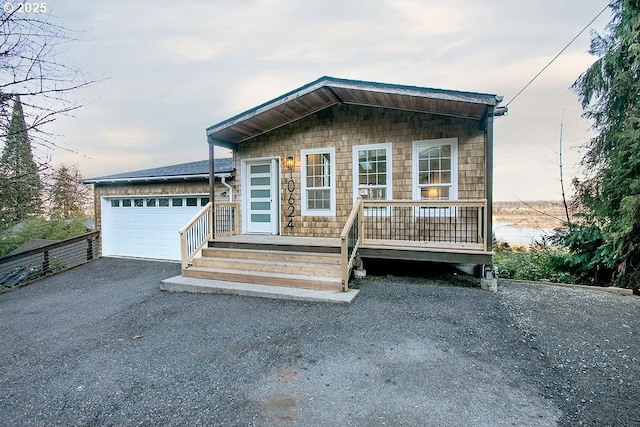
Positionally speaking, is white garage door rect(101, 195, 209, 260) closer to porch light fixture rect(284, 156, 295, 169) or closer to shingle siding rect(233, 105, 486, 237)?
shingle siding rect(233, 105, 486, 237)

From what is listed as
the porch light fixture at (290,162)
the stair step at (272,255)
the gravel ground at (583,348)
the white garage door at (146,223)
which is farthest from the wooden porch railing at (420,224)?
the white garage door at (146,223)

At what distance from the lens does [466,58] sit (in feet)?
32.4

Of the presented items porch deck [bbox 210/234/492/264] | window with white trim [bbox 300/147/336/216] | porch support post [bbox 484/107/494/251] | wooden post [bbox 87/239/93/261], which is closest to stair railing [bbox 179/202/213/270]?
porch deck [bbox 210/234/492/264]

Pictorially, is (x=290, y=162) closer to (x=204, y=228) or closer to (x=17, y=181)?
(x=204, y=228)

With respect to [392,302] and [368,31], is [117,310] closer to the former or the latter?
[392,302]

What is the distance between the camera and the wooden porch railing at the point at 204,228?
22.0 ft

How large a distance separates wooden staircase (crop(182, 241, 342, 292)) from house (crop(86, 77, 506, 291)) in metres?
0.02

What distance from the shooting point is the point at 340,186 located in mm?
7664

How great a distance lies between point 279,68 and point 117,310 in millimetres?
10146

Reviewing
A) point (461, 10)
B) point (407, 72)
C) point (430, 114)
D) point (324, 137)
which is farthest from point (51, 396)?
point (407, 72)

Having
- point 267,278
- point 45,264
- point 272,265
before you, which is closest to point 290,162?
point 272,265

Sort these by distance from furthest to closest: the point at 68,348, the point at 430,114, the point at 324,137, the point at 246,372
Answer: the point at 324,137 → the point at 430,114 → the point at 68,348 → the point at 246,372

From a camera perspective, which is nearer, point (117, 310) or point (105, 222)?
point (117, 310)

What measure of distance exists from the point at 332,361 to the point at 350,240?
2.96 metres
